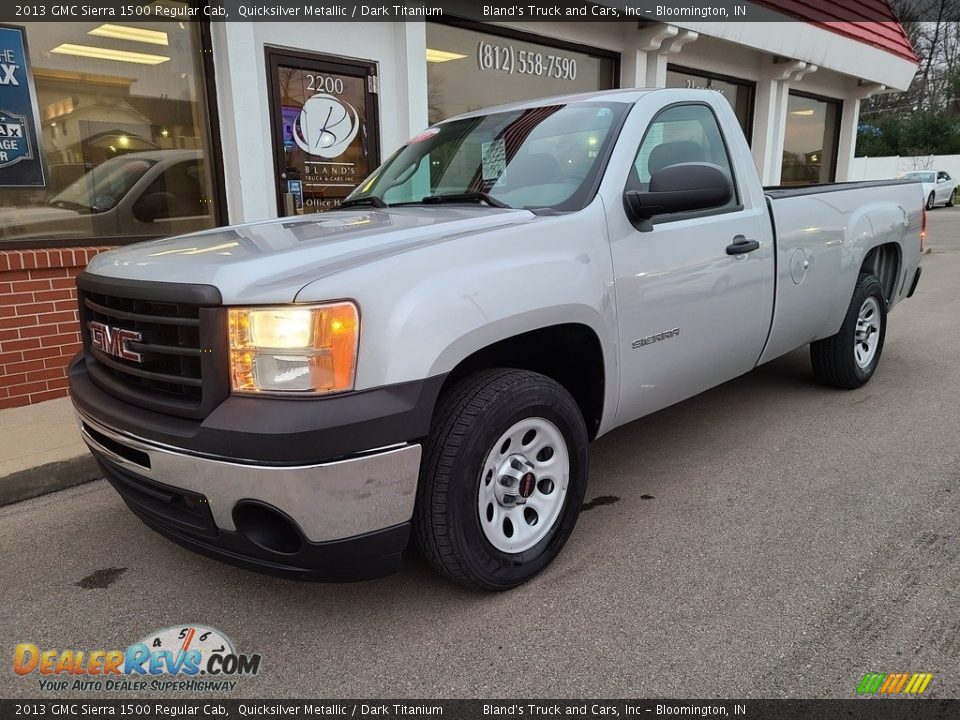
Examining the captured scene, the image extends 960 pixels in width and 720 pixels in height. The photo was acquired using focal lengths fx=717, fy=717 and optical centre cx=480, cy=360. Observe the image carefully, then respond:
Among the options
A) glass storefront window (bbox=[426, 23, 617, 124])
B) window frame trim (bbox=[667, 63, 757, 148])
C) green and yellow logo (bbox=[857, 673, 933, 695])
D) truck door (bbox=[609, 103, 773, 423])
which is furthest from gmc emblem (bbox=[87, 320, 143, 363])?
window frame trim (bbox=[667, 63, 757, 148])

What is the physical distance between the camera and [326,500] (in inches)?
83.0

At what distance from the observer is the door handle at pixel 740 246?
344cm

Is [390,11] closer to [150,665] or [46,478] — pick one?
[46,478]

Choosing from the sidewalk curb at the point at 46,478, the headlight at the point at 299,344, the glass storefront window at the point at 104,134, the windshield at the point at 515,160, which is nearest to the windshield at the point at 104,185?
the glass storefront window at the point at 104,134

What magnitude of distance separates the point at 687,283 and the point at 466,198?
1058mm

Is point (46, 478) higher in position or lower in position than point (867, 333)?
lower

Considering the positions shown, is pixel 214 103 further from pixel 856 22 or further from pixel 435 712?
pixel 856 22

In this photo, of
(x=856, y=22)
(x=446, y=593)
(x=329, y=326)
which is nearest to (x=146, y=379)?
(x=329, y=326)

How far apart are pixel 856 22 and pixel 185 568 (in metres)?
14.8

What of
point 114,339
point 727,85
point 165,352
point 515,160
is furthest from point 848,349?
point 727,85

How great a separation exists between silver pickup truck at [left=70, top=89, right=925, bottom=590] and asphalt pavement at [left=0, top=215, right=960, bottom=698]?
295 mm

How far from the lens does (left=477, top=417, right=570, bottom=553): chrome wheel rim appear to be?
256cm

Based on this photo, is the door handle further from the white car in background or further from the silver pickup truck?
the white car in background

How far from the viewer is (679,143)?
11.4ft
